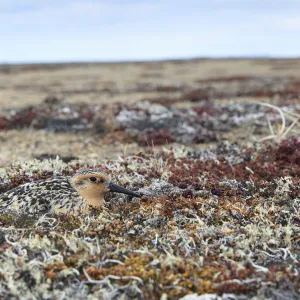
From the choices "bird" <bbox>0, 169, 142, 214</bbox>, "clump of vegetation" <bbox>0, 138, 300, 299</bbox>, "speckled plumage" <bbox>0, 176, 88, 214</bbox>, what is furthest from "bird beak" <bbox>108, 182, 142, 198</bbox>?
"speckled plumage" <bbox>0, 176, 88, 214</bbox>

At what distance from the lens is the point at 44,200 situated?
6438 mm

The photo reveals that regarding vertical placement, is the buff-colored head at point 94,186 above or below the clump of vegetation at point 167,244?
above

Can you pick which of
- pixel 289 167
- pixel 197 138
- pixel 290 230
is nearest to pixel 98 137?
pixel 197 138

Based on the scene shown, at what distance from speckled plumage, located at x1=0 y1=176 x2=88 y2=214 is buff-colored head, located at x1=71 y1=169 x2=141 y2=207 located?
4.2 inches

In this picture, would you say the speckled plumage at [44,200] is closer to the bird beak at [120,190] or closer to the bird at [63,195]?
the bird at [63,195]

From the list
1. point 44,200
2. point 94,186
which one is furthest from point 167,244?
point 44,200

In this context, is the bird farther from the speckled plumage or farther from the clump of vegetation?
the clump of vegetation

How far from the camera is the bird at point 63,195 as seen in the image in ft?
20.8

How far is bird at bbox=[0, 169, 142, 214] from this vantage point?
635cm

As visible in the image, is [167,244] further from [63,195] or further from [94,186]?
[63,195]

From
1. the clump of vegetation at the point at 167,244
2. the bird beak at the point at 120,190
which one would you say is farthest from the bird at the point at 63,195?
the clump of vegetation at the point at 167,244

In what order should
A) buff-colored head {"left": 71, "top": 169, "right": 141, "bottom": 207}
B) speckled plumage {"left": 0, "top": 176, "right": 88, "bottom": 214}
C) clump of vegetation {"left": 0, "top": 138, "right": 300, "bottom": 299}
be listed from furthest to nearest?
1. buff-colored head {"left": 71, "top": 169, "right": 141, "bottom": 207}
2. speckled plumage {"left": 0, "top": 176, "right": 88, "bottom": 214}
3. clump of vegetation {"left": 0, "top": 138, "right": 300, "bottom": 299}

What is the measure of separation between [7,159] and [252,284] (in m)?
8.02

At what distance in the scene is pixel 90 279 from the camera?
15.5ft
